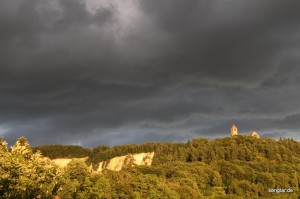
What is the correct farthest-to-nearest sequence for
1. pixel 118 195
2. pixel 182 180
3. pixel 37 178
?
pixel 182 180
pixel 118 195
pixel 37 178

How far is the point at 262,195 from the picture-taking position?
6363 inches

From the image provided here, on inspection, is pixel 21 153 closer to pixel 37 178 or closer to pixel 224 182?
pixel 37 178

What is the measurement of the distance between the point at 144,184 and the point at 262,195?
2820 inches

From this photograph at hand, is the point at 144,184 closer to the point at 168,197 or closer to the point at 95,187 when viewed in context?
the point at 168,197

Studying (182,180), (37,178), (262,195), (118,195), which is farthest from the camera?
(262,195)

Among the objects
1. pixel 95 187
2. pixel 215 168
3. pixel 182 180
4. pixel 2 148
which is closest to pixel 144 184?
pixel 95 187

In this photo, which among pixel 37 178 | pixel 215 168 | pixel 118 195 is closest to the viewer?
pixel 37 178

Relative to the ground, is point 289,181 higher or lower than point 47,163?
higher

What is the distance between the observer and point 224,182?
180m

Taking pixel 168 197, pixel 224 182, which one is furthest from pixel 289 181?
pixel 168 197

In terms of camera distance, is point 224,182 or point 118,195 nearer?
point 118,195

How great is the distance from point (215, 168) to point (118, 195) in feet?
319

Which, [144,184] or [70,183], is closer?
[70,183]

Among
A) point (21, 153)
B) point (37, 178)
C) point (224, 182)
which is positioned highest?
point (224, 182)
